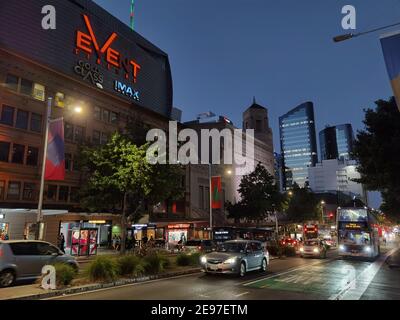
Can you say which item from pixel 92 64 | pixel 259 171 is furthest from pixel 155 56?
pixel 259 171

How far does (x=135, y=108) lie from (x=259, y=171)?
2461cm

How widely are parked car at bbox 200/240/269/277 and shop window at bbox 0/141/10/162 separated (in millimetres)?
23572

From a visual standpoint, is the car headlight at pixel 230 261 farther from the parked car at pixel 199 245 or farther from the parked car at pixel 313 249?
the parked car at pixel 313 249

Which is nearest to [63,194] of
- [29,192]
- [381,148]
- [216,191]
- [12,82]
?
[29,192]

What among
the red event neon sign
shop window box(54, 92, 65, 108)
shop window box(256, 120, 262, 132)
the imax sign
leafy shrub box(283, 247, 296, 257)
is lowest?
leafy shrub box(283, 247, 296, 257)

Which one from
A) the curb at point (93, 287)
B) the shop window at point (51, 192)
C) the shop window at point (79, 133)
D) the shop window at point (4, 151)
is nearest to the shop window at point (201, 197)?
the shop window at point (79, 133)

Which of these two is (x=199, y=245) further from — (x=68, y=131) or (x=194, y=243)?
(x=68, y=131)

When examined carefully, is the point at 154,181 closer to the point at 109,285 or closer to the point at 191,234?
the point at 109,285

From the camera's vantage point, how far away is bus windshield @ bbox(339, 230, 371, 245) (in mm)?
31391

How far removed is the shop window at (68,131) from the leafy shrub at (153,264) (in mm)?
25158

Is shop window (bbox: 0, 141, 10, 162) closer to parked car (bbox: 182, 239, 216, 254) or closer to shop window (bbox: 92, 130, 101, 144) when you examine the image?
shop window (bbox: 92, 130, 101, 144)

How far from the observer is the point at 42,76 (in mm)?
36344

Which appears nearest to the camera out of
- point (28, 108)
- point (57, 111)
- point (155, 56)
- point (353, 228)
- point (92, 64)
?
point (353, 228)
